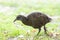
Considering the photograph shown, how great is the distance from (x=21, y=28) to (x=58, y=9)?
4.88 meters

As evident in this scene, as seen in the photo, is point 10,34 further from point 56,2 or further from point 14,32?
point 56,2

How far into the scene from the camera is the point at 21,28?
11.7m

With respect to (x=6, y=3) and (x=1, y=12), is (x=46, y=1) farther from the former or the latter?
(x=1, y=12)

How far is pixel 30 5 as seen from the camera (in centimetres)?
1761

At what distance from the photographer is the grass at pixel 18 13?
10.9m

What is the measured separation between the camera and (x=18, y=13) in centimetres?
1518

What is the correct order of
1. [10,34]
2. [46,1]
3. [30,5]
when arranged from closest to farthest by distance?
[10,34] < [30,5] < [46,1]

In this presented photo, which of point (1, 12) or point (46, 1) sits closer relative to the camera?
point (1, 12)

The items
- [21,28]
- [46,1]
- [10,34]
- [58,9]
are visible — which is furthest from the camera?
[46,1]

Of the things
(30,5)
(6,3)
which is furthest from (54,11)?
(6,3)

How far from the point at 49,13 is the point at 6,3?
412cm

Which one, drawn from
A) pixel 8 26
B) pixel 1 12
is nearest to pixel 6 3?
pixel 1 12

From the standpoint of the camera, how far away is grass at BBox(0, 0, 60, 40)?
428 inches

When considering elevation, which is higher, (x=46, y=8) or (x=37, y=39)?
(x=46, y=8)
